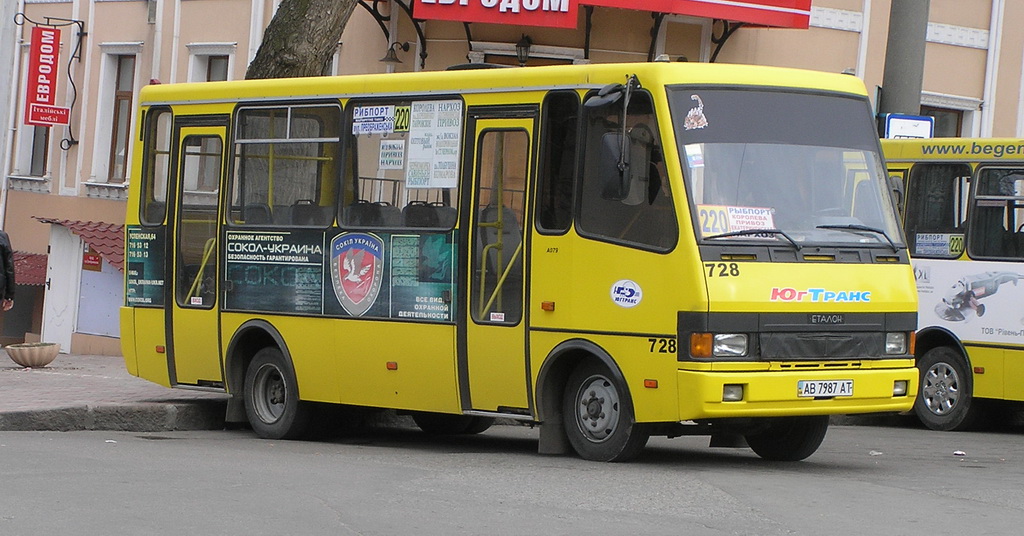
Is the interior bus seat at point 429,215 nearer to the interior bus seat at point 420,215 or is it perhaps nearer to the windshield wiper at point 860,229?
the interior bus seat at point 420,215

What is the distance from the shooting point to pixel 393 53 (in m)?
23.7

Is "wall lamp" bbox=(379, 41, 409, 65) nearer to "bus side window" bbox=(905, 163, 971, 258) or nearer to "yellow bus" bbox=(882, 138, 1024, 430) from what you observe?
"yellow bus" bbox=(882, 138, 1024, 430)

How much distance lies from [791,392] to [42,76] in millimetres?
20525

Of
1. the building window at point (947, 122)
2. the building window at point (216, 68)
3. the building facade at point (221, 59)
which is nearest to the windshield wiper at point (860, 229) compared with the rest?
the building facade at point (221, 59)

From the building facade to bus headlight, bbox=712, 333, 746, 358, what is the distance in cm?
1216

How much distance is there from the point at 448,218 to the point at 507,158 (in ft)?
2.28

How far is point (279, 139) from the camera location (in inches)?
545

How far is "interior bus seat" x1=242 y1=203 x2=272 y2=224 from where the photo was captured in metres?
13.8

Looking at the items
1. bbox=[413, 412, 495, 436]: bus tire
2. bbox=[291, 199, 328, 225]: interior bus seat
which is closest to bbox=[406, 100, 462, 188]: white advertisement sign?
bbox=[291, 199, 328, 225]: interior bus seat

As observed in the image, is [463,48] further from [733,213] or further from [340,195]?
[733,213]

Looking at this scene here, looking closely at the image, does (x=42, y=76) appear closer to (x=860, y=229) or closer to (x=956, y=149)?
(x=956, y=149)

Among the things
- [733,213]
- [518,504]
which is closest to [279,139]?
[733,213]

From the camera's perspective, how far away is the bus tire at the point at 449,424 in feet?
48.0

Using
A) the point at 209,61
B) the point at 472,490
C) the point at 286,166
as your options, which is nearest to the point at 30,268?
the point at 209,61
